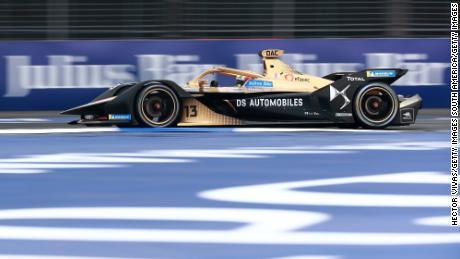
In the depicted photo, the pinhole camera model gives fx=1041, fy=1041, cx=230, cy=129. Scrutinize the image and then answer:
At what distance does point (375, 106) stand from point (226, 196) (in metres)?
5.68

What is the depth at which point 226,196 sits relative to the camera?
6906 millimetres

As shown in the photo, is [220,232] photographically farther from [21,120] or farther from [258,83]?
[21,120]

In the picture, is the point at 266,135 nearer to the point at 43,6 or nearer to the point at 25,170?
the point at 25,170

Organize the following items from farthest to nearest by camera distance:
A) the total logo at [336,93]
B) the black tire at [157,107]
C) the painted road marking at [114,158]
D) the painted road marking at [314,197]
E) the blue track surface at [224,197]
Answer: the total logo at [336,93]
the black tire at [157,107]
the painted road marking at [114,158]
the painted road marking at [314,197]
the blue track surface at [224,197]

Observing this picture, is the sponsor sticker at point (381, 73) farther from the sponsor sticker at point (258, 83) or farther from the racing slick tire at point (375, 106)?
the sponsor sticker at point (258, 83)

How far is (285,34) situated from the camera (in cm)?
1659

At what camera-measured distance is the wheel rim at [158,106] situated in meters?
11.9

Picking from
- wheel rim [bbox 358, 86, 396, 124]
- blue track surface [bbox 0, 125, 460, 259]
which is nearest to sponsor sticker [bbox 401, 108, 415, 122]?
wheel rim [bbox 358, 86, 396, 124]

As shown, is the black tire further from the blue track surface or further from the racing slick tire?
the racing slick tire

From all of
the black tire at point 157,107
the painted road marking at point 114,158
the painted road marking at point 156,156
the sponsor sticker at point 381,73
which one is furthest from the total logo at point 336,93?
the painted road marking at point 114,158

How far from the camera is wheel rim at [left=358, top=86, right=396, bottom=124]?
1216 cm

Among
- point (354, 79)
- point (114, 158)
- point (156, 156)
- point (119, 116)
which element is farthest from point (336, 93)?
point (114, 158)

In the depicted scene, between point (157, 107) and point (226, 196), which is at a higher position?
point (157, 107)

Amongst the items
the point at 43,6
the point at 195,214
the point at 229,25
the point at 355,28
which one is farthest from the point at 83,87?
the point at 195,214
